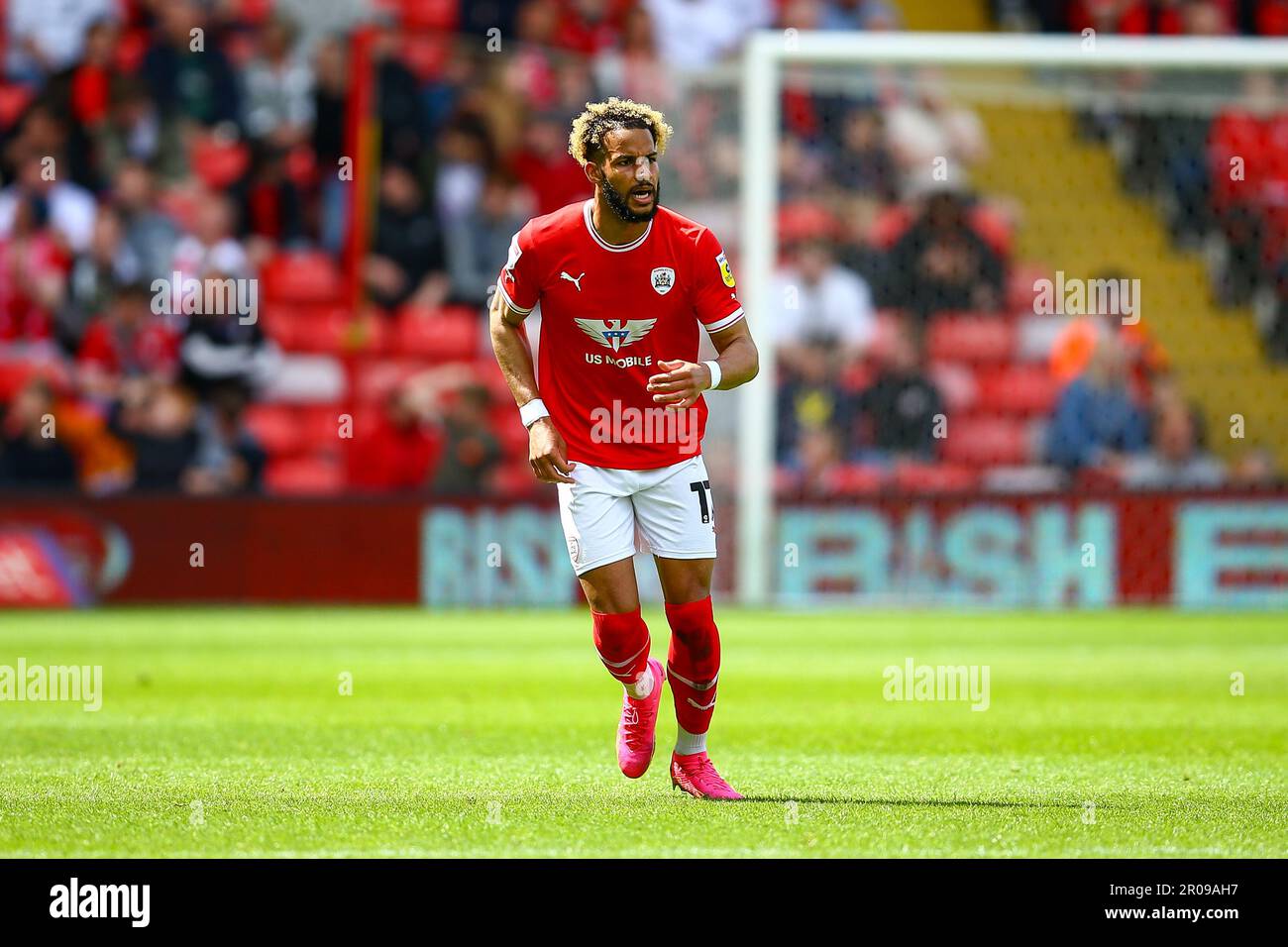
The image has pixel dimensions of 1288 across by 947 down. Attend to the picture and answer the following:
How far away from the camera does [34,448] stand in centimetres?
1742

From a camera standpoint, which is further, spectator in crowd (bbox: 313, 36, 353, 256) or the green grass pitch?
spectator in crowd (bbox: 313, 36, 353, 256)

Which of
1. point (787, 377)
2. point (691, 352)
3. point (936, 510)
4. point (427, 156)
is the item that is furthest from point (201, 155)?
point (691, 352)

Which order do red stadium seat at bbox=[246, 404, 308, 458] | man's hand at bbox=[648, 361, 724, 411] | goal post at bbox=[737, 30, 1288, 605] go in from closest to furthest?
man's hand at bbox=[648, 361, 724, 411], goal post at bbox=[737, 30, 1288, 605], red stadium seat at bbox=[246, 404, 308, 458]

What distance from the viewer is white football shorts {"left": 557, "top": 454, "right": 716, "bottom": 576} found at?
24.3ft

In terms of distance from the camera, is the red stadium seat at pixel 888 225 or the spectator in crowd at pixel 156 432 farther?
the red stadium seat at pixel 888 225

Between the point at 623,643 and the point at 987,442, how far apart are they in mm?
12769

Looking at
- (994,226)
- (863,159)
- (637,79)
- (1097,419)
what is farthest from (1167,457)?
(637,79)

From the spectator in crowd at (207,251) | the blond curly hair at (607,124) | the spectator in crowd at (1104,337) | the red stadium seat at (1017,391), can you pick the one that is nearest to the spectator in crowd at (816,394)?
the red stadium seat at (1017,391)

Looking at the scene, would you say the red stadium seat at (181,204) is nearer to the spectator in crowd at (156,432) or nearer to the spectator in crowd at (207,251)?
the spectator in crowd at (207,251)

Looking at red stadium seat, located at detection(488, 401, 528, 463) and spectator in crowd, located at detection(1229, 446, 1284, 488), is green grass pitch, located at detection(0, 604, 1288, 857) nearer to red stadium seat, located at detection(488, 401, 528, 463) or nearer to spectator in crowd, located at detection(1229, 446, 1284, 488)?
spectator in crowd, located at detection(1229, 446, 1284, 488)

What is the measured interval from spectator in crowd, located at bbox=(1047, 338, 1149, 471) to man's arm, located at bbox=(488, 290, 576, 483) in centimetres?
1177

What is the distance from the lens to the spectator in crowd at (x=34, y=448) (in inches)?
682

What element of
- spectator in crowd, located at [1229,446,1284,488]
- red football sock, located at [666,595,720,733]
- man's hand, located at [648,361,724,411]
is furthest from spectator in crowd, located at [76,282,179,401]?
man's hand, located at [648,361,724,411]

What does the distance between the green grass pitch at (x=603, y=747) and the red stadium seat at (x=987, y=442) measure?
4.13m
